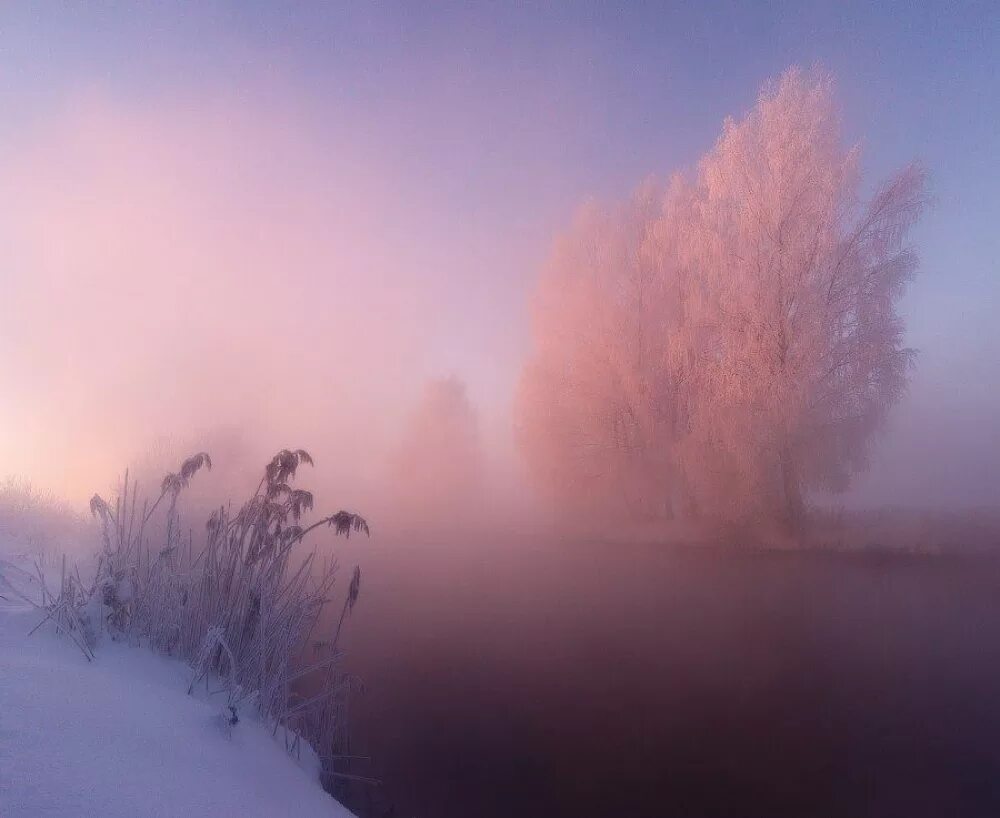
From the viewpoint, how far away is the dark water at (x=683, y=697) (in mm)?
3688

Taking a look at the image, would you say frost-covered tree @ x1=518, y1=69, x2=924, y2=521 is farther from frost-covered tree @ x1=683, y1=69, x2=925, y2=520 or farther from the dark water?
the dark water

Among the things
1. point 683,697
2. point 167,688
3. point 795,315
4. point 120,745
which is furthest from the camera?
point 795,315

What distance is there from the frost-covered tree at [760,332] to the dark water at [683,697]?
119 inches

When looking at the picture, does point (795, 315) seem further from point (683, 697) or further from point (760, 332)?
point (683, 697)

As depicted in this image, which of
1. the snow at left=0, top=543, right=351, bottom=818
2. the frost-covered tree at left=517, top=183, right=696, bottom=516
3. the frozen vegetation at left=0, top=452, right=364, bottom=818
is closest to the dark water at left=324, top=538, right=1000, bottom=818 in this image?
the frozen vegetation at left=0, top=452, right=364, bottom=818

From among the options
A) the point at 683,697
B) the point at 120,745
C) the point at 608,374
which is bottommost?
the point at 120,745

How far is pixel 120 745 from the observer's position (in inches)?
72.7

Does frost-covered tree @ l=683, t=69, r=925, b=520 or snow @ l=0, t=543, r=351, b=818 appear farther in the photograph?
frost-covered tree @ l=683, t=69, r=925, b=520

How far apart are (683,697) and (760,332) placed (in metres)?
8.57

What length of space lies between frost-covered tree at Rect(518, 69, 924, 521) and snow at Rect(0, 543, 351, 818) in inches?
417

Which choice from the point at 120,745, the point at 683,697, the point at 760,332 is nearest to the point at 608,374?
the point at 760,332

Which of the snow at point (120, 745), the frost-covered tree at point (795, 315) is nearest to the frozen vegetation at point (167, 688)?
the snow at point (120, 745)

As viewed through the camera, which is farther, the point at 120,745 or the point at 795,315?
the point at 795,315

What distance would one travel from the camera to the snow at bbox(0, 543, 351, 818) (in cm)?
151
